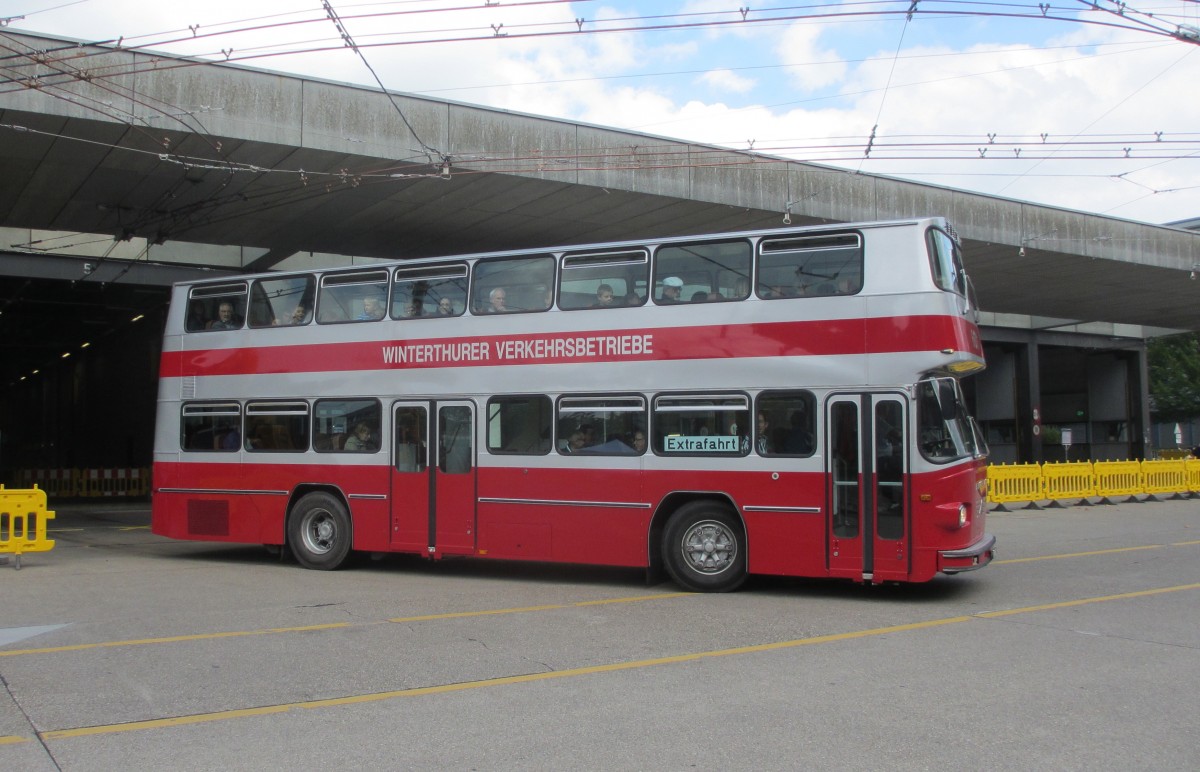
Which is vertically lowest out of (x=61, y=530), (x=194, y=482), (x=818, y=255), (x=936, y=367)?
(x=61, y=530)

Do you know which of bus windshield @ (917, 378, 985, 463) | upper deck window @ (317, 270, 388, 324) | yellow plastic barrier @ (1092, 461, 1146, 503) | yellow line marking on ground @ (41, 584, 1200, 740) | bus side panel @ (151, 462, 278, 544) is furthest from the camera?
yellow plastic barrier @ (1092, 461, 1146, 503)

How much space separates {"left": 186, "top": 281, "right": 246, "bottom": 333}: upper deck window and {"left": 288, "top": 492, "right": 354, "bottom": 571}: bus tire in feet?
9.02

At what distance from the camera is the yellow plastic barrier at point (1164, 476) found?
1054 inches

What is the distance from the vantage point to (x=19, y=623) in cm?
929

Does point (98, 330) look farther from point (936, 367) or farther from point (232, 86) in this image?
point (936, 367)

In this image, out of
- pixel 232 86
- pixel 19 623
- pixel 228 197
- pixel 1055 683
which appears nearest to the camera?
pixel 1055 683

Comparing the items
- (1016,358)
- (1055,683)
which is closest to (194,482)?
(1055,683)

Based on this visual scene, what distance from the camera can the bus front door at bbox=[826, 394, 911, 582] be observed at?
10086 millimetres

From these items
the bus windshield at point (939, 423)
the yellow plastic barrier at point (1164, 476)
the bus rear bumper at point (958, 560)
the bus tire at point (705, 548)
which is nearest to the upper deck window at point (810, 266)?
the bus windshield at point (939, 423)

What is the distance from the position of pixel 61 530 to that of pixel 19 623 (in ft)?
40.7

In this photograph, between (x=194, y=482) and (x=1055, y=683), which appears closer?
(x=1055, y=683)

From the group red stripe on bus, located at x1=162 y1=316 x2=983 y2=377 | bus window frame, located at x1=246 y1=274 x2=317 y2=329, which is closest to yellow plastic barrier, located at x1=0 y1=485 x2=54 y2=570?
red stripe on bus, located at x1=162 y1=316 x2=983 y2=377

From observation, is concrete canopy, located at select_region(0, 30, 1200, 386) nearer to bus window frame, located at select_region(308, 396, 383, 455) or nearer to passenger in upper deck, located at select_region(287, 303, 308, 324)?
passenger in upper deck, located at select_region(287, 303, 308, 324)

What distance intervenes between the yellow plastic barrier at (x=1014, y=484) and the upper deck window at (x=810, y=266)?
14900 mm
